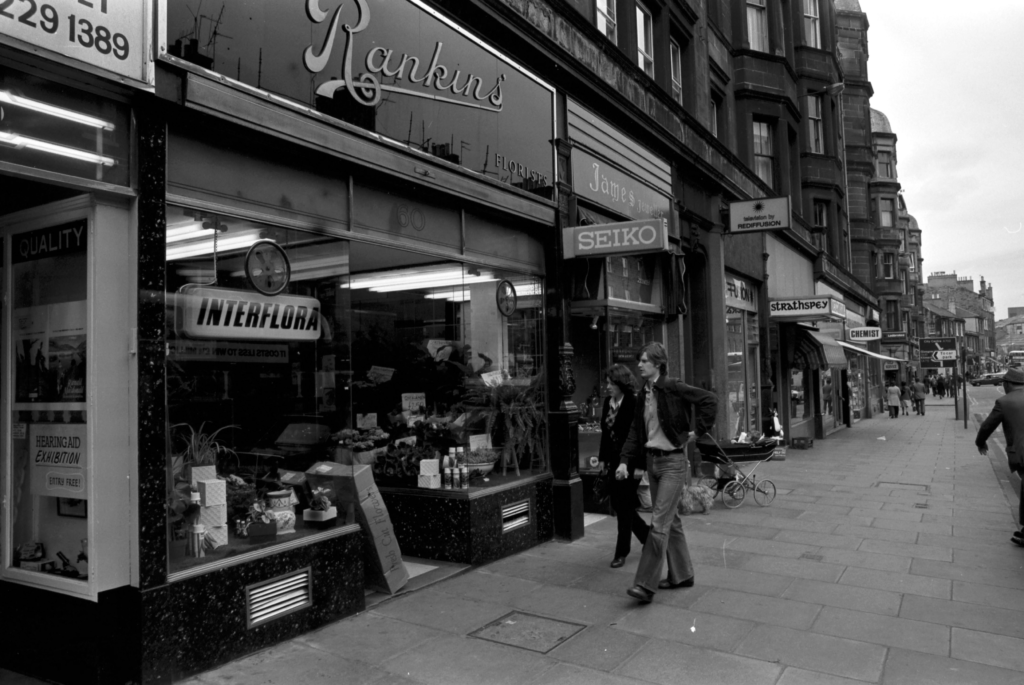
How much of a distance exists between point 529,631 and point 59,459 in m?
3.22

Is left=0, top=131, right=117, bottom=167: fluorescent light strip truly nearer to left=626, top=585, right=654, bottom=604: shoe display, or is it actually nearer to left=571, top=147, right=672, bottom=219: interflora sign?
left=626, top=585, right=654, bottom=604: shoe display

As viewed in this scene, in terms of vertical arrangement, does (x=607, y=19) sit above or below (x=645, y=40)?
below

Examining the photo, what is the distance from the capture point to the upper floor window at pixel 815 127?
82.2 feet

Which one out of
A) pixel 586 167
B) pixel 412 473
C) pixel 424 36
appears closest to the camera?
pixel 424 36

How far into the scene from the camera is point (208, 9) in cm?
484

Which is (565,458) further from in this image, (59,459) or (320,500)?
(59,459)

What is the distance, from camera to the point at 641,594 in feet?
19.2

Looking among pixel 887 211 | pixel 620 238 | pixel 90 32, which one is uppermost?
pixel 887 211

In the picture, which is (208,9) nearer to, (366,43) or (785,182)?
(366,43)

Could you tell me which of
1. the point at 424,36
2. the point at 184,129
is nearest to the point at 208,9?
the point at 184,129

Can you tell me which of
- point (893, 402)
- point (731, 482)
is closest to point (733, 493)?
point (731, 482)

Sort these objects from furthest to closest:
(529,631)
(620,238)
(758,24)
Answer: (758,24), (620,238), (529,631)

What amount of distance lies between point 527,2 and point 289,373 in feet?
16.5

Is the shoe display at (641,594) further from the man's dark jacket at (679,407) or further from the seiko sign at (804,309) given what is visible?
the seiko sign at (804,309)
